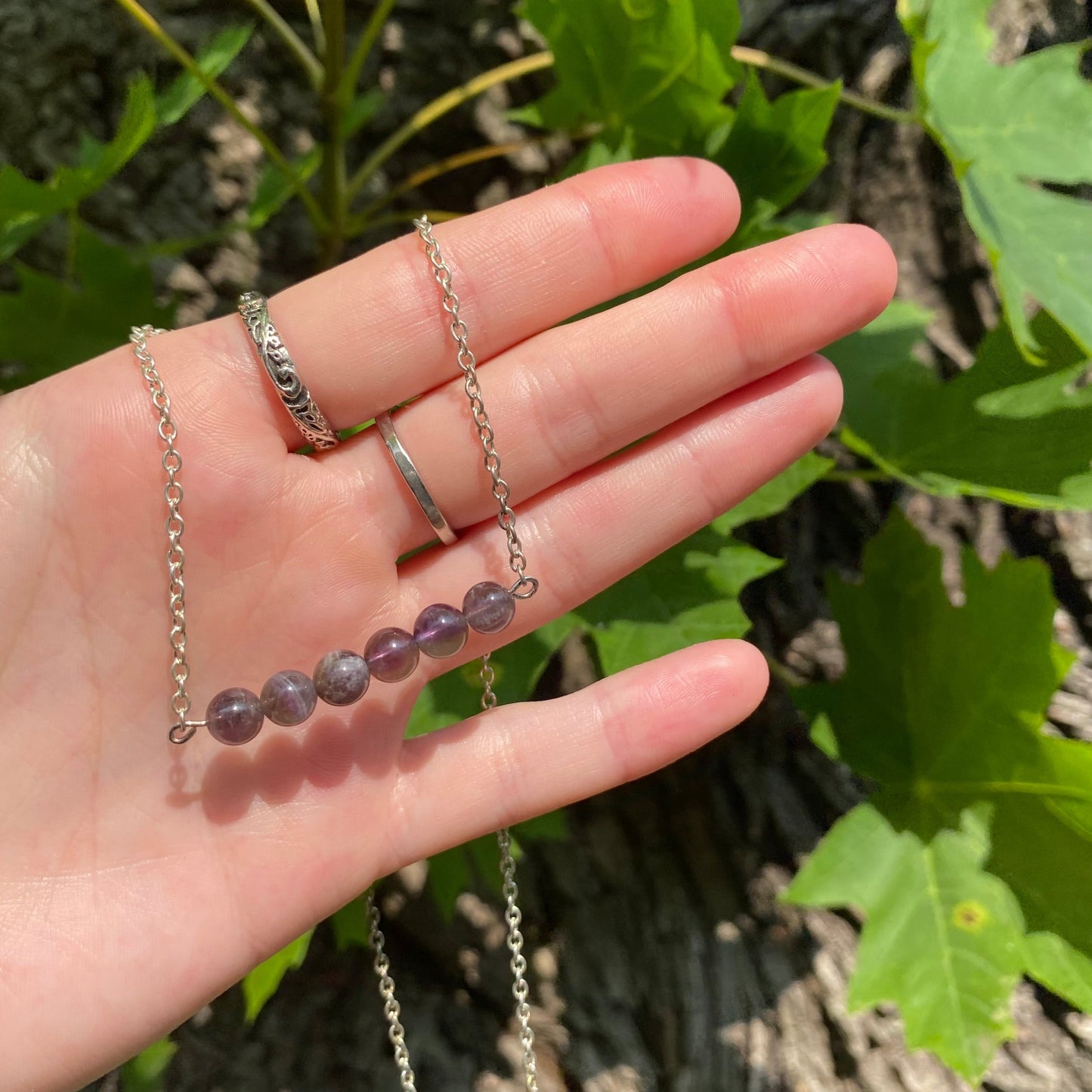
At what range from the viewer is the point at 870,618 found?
179 centimetres

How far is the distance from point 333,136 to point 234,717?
127cm

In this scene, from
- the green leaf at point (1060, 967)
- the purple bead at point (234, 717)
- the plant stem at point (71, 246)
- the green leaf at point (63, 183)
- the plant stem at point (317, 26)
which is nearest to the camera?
the purple bead at point (234, 717)

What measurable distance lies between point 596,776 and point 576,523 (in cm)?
42

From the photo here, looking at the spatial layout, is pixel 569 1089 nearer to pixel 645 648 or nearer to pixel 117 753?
pixel 645 648

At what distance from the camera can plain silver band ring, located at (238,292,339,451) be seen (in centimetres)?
138

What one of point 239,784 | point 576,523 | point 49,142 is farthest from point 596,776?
point 49,142

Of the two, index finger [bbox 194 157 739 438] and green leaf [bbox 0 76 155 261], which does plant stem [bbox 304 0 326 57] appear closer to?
green leaf [bbox 0 76 155 261]

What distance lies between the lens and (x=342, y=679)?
135 centimetres

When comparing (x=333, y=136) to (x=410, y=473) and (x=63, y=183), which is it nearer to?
(x=63, y=183)

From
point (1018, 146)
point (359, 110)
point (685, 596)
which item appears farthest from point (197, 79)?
point (1018, 146)

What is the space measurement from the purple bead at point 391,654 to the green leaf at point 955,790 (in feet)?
2.86

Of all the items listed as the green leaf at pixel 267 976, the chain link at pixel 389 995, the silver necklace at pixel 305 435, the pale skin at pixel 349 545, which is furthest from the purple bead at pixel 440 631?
the green leaf at pixel 267 976

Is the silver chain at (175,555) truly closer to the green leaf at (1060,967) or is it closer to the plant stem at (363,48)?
the plant stem at (363,48)

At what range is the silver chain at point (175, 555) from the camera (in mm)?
1365
